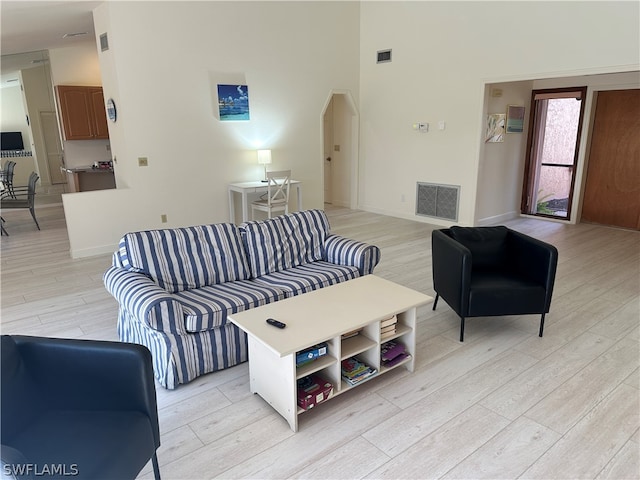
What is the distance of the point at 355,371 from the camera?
2.42m

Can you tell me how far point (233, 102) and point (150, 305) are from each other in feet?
14.0

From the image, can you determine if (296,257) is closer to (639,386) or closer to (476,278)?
(476,278)

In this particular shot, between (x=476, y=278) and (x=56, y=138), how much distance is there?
38.2 ft

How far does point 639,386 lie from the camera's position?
249 cm

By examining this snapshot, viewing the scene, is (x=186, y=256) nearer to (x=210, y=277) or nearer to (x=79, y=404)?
(x=210, y=277)

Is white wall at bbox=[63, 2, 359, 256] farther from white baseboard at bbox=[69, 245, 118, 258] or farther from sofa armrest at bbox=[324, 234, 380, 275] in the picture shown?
sofa armrest at bbox=[324, 234, 380, 275]

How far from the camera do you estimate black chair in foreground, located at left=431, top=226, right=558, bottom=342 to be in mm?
2891

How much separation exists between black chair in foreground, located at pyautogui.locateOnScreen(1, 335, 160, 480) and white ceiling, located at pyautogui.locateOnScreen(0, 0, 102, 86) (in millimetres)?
3881

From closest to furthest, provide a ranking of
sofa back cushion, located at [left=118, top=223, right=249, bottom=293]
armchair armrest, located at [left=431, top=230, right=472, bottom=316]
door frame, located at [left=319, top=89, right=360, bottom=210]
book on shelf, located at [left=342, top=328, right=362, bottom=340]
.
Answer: book on shelf, located at [left=342, top=328, right=362, bottom=340], sofa back cushion, located at [left=118, top=223, right=249, bottom=293], armchair armrest, located at [left=431, top=230, right=472, bottom=316], door frame, located at [left=319, top=89, right=360, bottom=210]

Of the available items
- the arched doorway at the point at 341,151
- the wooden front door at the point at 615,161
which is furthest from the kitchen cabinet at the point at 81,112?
the wooden front door at the point at 615,161

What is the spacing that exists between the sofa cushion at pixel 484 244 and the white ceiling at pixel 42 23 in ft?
14.9

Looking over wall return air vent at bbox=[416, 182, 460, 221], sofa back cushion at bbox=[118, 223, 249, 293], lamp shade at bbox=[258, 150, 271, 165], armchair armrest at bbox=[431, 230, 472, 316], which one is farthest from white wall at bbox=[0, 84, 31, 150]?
armchair armrest at bbox=[431, 230, 472, 316]

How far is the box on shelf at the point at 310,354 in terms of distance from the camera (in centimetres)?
218

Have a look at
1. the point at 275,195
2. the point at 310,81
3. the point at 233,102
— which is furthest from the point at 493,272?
the point at 310,81
